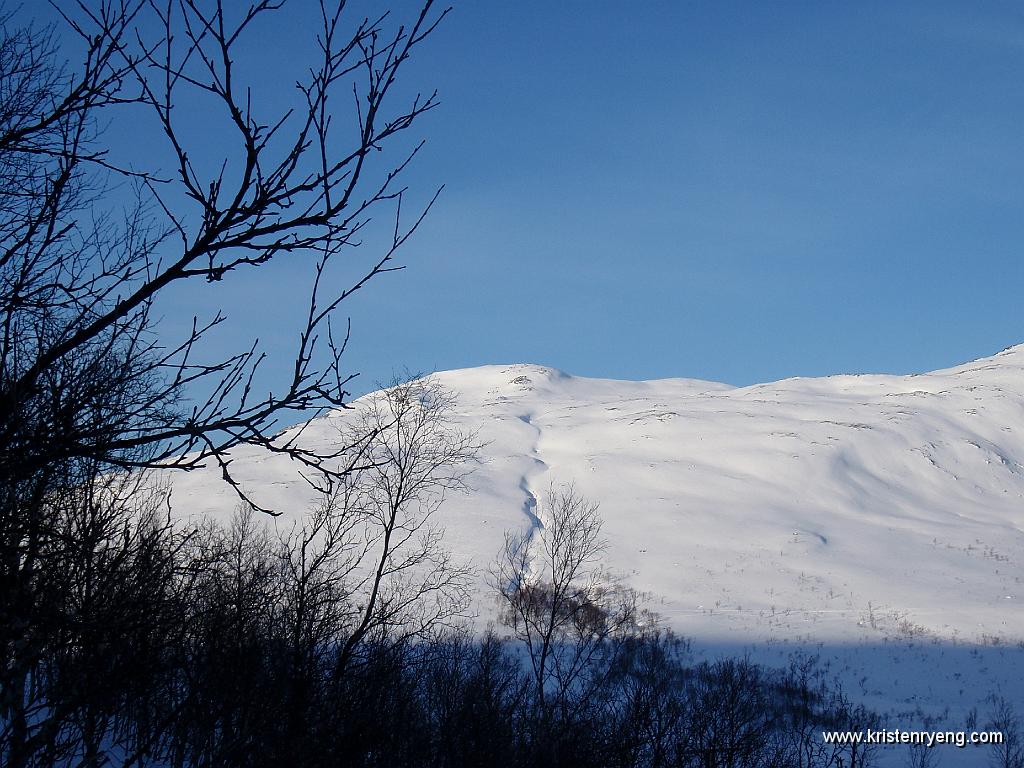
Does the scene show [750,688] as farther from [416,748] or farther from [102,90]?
[102,90]

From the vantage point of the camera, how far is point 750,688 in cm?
2602

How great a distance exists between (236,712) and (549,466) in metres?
60.3

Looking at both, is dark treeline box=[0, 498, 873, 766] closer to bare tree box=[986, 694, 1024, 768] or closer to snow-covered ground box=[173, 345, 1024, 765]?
bare tree box=[986, 694, 1024, 768]

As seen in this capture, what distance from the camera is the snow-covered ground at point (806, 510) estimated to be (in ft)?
127

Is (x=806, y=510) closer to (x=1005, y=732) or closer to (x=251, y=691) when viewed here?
(x=1005, y=732)

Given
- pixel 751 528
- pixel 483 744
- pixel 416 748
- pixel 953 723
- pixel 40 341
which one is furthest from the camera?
pixel 751 528

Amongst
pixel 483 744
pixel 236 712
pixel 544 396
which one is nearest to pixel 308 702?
pixel 236 712

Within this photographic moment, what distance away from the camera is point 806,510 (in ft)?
207

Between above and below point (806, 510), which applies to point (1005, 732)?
below

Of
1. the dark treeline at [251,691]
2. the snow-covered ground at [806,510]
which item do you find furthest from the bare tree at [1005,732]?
the dark treeline at [251,691]

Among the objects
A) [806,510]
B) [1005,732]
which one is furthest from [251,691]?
[806,510]

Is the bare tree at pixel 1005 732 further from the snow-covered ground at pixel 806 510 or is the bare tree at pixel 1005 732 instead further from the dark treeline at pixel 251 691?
the dark treeline at pixel 251 691

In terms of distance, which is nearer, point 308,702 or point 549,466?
point 308,702

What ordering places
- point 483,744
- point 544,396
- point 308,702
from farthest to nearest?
point 544,396 < point 483,744 < point 308,702
